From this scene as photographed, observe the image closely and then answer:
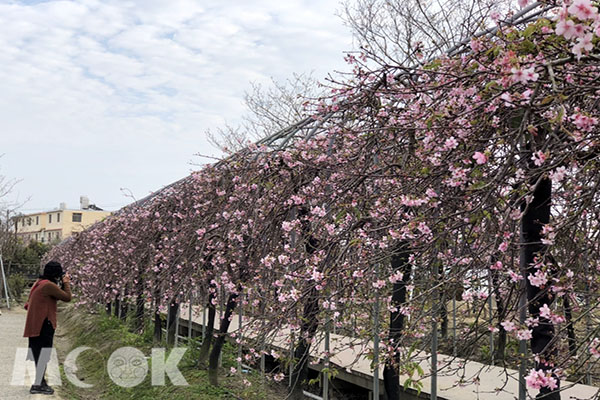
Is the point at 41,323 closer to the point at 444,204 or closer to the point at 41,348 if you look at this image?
the point at 41,348

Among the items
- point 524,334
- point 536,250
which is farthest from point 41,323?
point 524,334

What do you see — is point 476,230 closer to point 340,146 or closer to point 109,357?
point 340,146

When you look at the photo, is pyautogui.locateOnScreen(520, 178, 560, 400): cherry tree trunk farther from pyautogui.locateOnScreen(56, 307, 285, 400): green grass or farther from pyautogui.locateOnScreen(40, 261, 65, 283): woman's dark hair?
pyautogui.locateOnScreen(40, 261, 65, 283): woman's dark hair

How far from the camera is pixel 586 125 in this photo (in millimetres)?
2055

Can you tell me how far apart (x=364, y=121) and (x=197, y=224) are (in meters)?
3.57

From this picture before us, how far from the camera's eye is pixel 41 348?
6.68 meters

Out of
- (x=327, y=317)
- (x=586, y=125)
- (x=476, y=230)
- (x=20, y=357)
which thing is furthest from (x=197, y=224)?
(x=586, y=125)

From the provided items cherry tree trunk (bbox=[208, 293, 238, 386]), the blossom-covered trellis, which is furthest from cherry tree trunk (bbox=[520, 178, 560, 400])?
cherry tree trunk (bbox=[208, 293, 238, 386])

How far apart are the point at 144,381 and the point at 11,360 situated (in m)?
2.93

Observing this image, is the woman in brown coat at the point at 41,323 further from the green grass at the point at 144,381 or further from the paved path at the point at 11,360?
the green grass at the point at 144,381

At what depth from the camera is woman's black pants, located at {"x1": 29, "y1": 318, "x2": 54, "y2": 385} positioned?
667 cm

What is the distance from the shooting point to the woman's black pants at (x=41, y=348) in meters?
6.67

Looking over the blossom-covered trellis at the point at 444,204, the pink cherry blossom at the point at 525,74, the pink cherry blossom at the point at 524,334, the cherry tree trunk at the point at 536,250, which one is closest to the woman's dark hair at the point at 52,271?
the blossom-covered trellis at the point at 444,204

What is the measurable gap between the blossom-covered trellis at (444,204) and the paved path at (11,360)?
8.06ft
